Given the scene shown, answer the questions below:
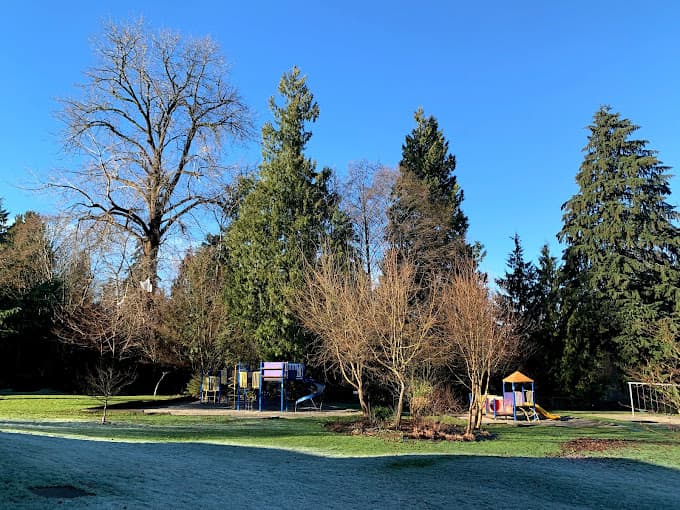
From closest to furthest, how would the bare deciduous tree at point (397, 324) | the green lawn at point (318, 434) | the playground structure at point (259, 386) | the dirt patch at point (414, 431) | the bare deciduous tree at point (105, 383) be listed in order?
the green lawn at point (318, 434) → the dirt patch at point (414, 431) → the bare deciduous tree at point (397, 324) → the bare deciduous tree at point (105, 383) → the playground structure at point (259, 386)

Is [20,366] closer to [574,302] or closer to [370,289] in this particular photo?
[370,289]

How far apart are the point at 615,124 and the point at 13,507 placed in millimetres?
37222

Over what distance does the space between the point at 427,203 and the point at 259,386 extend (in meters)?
14.1

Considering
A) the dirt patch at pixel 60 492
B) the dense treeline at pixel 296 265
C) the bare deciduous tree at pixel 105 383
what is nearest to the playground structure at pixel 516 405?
the dense treeline at pixel 296 265

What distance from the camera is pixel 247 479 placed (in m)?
7.43

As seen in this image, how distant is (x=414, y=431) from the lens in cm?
1369

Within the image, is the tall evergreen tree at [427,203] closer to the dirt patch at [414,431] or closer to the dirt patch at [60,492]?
the dirt patch at [414,431]

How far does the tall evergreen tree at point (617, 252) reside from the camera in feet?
97.0

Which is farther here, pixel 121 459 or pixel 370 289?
pixel 370 289

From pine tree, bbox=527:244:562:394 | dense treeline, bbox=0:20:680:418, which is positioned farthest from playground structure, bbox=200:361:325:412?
pine tree, bbox=527:244:562:394

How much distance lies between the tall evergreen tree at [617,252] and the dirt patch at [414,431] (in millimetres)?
17298

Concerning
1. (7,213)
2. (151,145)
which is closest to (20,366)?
(7,213)

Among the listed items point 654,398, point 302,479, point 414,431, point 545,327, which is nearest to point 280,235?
point 414,431

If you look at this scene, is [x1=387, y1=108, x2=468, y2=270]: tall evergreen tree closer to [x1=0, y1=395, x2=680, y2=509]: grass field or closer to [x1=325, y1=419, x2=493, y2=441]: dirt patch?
→ [x1=325, y1=419, x2=493, y2=441]: dirt patch
